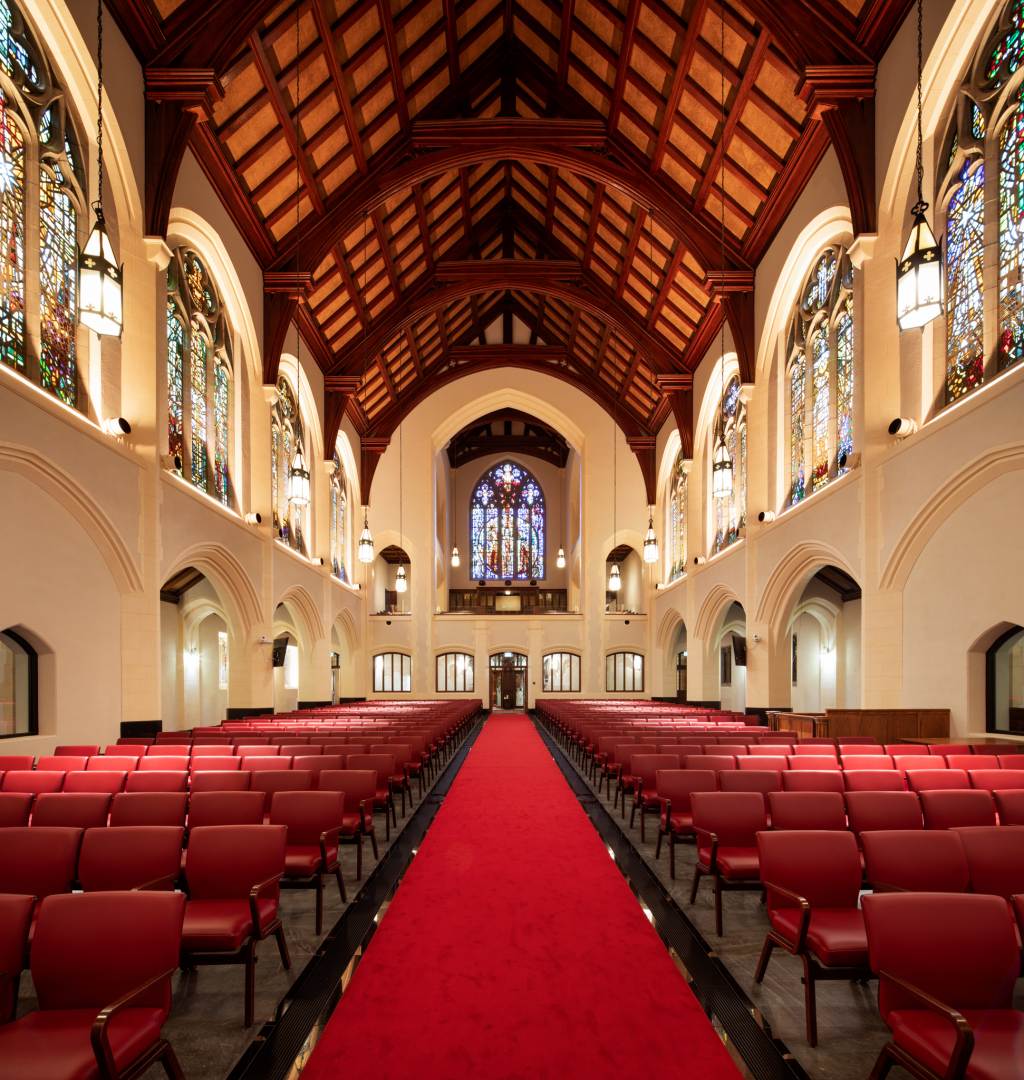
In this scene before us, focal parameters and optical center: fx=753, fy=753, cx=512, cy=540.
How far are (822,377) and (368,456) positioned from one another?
16.1 m

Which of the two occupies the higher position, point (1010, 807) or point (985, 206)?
point (985, 206)

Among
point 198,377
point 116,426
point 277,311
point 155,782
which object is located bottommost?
point 155,782

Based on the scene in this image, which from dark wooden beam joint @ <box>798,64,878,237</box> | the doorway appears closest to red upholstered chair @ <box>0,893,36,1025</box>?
dark wooden beam joint @ <box>798,64,878,237</box>

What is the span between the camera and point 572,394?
26.5m

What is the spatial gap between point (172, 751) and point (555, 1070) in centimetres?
560

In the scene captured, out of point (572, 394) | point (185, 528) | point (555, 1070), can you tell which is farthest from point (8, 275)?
point (572, 394)

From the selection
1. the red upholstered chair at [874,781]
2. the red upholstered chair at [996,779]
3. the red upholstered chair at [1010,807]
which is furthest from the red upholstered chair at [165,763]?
the red upholstered chair at [996,779]

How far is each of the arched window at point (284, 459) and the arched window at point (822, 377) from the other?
33.2ft

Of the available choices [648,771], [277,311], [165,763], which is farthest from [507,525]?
[165,763]

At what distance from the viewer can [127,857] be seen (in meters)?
3.80

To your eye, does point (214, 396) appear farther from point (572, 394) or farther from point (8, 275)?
point (572, 394)

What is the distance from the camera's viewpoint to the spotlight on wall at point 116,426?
30.2ft

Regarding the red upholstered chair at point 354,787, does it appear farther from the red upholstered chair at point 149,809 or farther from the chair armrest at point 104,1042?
the chair armrest at point 104,1042

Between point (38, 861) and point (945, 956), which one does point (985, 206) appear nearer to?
point (945, 956)
